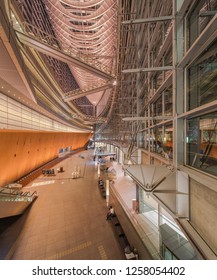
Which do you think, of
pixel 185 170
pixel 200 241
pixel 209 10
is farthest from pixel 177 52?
pixel 200 241

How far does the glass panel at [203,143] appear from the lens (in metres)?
1.81

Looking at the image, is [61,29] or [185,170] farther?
[61,29]

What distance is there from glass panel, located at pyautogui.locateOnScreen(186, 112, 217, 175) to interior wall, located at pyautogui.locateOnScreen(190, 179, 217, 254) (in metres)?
0.28

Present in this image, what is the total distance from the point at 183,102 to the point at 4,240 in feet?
25.5

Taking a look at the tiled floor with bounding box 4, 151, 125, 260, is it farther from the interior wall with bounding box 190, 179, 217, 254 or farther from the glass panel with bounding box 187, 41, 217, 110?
the glass panel with bounding box 187, 41, 217, 110

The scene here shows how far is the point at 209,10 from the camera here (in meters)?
1.94

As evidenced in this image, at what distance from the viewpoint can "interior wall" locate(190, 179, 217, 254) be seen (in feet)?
5.29

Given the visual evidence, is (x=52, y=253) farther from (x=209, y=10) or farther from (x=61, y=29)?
(x=61, y=29)

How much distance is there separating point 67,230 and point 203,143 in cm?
628

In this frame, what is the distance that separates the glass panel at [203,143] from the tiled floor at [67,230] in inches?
175

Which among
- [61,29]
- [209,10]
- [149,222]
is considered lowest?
[149,222]

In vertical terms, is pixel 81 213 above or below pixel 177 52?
below

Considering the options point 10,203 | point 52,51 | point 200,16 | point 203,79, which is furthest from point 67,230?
point 52,51

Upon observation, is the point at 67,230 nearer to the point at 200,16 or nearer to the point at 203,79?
the point at 203,79
